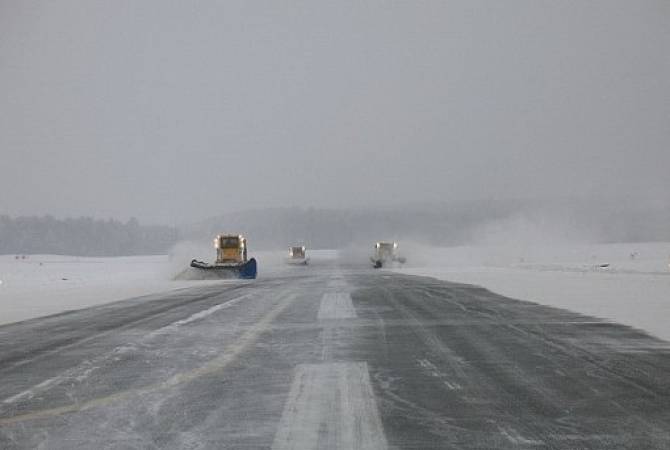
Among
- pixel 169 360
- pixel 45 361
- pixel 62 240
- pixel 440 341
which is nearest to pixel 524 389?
pixel 440 341

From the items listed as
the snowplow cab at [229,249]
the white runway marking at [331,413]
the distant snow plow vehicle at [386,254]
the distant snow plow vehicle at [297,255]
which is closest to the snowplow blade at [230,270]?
the snowplow cab at [229,249]

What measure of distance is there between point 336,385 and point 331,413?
0.98m

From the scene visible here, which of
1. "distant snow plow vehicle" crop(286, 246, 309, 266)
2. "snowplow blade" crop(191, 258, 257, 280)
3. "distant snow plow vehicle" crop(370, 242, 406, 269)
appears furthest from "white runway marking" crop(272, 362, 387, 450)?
"distant snow plow vehicle" crop(286, 246, 309, 266)

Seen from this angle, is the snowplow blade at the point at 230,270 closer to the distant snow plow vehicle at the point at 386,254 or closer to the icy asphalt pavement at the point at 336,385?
the icy asphalt pavement at the point at 336,385

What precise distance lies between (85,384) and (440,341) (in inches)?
193

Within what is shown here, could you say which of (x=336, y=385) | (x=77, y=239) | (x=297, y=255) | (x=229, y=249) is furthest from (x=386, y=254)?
(x=77, y=239)

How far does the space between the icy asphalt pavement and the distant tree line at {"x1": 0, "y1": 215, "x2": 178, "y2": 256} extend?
17776 cm

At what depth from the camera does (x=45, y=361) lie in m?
7.45

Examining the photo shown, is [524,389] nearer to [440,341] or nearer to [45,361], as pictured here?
[440,341]

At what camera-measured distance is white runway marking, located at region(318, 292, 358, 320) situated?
12094 mm

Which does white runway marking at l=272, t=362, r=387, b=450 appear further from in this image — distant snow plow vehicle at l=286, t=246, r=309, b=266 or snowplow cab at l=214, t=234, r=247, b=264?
distant snow plow vehicle at l=286, t=246, r=309, b=266

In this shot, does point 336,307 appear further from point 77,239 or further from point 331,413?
point 77,239

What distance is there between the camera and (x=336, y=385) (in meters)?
5.68

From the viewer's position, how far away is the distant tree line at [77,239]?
583 feet
